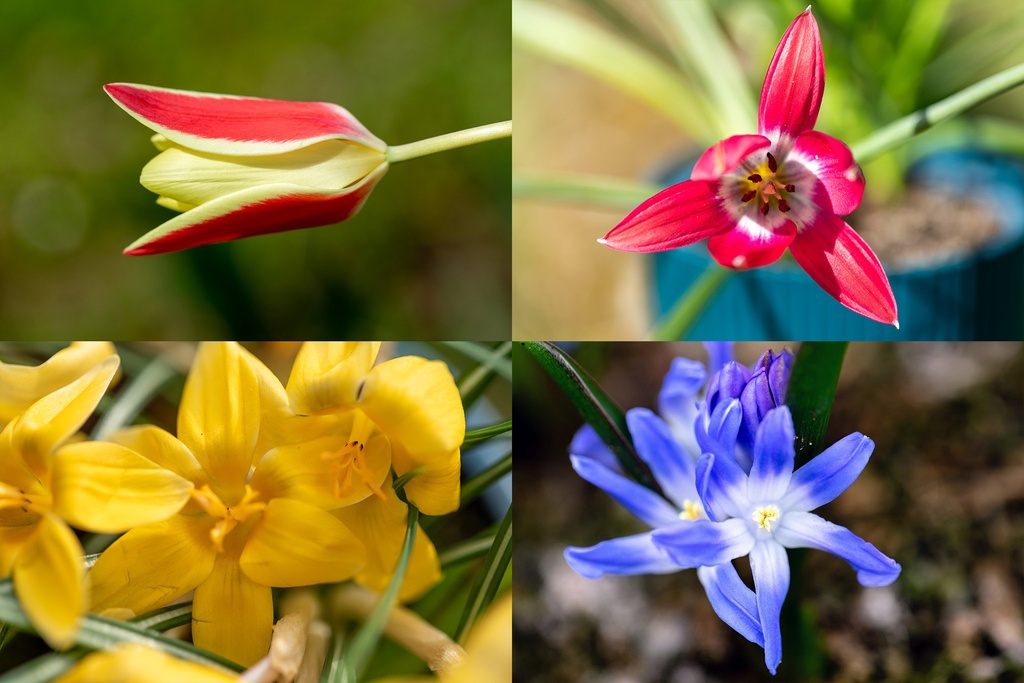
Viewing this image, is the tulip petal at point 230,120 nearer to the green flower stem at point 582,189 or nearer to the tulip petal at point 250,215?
the tulip petal at point 250,215

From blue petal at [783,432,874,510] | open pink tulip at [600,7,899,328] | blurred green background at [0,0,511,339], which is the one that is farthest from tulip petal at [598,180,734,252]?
blurred green background at [0,0,511,339]

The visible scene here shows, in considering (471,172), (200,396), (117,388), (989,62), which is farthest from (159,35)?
(989,62)

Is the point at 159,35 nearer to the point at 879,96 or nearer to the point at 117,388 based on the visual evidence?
the point at 117,388

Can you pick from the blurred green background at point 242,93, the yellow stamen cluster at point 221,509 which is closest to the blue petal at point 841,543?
the yellow stamen cluster at point 221,509

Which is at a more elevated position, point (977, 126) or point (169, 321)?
point (977, 126)

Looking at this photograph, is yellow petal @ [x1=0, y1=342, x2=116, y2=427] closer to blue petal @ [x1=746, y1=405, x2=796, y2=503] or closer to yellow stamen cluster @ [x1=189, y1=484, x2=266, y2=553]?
yellow stamen cluster @ [x1=189, y1=484, x2=266, y2=553]
